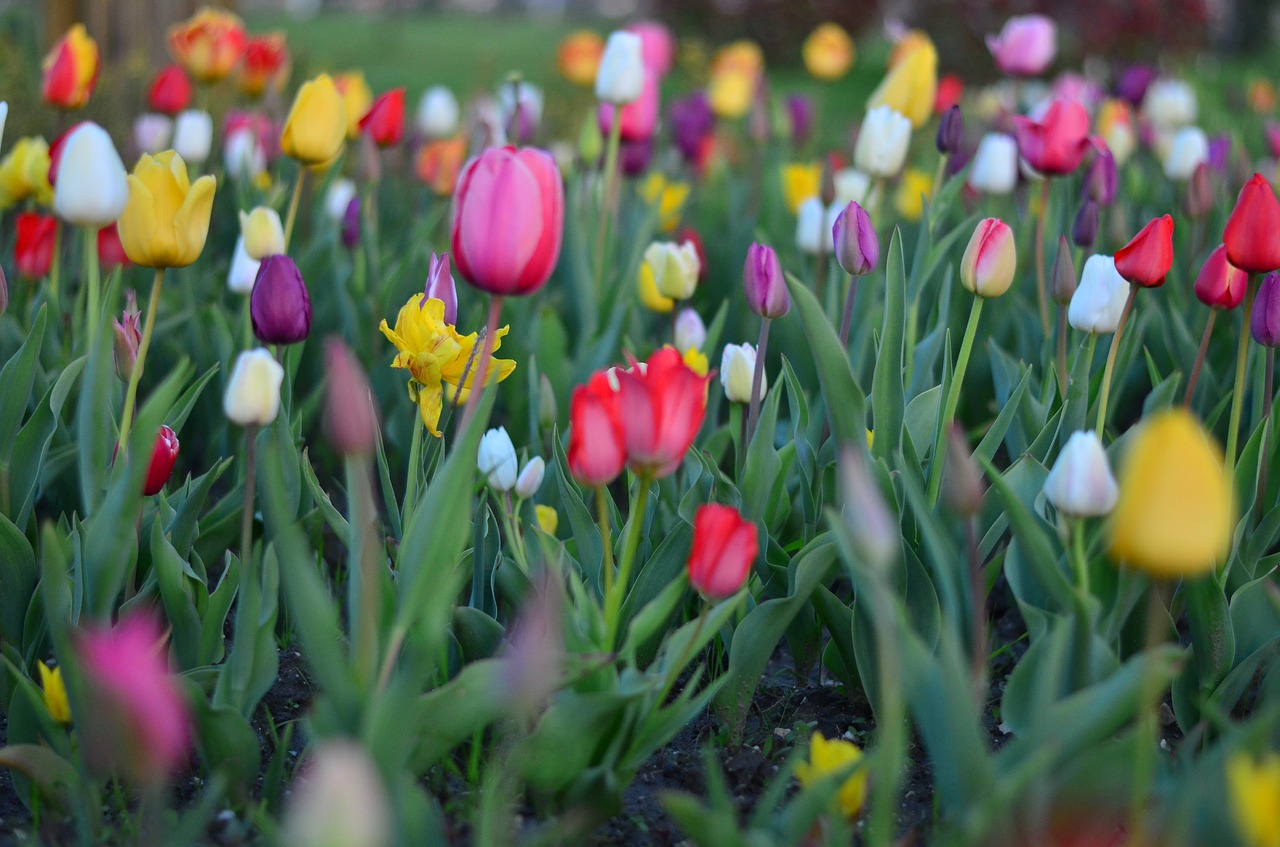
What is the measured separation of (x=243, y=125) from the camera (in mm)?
2943

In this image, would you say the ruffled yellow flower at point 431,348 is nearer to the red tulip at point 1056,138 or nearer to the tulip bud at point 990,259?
the tulip bud at point 990,259

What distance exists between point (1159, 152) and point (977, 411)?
1.66 metres

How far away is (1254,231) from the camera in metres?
1.44

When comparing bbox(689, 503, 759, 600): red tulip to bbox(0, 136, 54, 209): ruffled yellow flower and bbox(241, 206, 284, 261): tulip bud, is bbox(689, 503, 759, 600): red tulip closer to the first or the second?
bbox(241, 206, 284, 261): tulip bud

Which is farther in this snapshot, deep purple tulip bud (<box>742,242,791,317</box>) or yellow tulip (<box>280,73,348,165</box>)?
yellow tulip (<box>280,73,348,165</box>)

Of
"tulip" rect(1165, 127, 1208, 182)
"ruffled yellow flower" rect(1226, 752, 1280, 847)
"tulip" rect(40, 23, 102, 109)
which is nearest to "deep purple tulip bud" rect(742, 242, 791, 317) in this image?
"ruffled yellow flower" rect(1226, 752, 1280, 847)

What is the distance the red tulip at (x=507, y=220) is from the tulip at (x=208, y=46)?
1.72 m

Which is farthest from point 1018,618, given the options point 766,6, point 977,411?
point 766,6

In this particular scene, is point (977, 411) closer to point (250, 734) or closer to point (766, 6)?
point (250, 734)

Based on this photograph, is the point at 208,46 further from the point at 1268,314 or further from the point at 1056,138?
the point at 1268,314

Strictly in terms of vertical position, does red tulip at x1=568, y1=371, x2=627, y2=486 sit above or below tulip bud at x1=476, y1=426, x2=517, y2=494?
above

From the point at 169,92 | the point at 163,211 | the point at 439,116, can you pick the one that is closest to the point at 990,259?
the point at 163,211

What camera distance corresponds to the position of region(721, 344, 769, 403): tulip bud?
5.25ft

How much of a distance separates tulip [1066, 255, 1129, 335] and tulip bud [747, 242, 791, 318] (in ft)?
1.22
